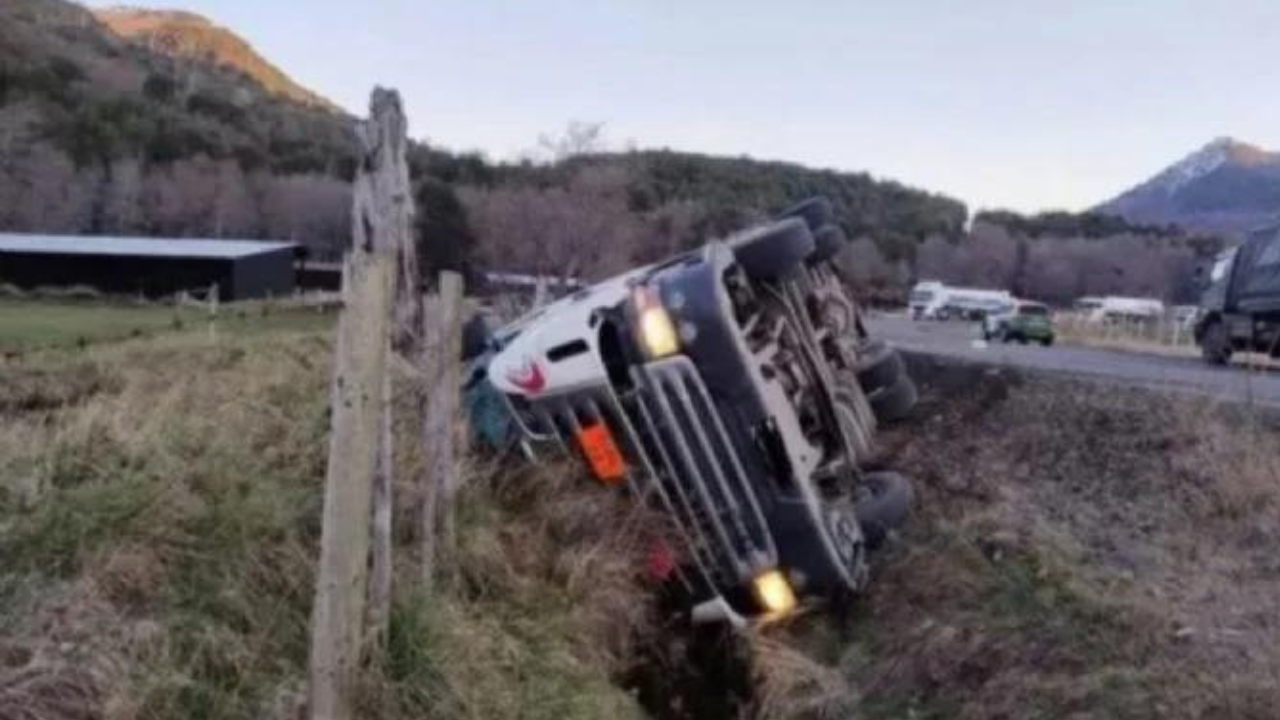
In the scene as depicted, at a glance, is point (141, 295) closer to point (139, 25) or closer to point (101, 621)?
point (101, 621)

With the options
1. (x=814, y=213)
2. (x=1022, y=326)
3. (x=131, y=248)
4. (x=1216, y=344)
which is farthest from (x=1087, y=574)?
(x=131, y=248)

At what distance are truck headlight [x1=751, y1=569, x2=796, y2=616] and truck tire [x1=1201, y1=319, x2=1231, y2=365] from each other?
61.3 ft

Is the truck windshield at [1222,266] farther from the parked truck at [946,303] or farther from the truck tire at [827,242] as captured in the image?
the parked truck at [946,303]

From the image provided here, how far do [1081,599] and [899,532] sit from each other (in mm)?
2381

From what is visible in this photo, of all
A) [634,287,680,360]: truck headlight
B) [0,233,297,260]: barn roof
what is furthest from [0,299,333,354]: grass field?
[634,287,680,360]: truck headlight

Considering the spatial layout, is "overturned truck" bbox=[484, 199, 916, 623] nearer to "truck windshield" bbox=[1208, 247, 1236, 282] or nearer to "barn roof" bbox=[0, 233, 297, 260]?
"truck windshield" bbox=[1208, 247, 1236, 282]

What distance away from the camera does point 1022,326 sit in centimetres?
3694

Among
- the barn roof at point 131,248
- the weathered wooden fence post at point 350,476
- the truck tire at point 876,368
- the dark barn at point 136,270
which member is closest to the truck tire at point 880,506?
the truck tire at point 876,368

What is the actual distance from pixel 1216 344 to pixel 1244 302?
1.47m

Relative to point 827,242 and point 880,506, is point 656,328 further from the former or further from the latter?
point 827,242

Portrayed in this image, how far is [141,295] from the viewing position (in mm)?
53781

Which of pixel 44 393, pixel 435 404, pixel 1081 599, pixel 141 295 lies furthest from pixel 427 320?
pixel 141 295

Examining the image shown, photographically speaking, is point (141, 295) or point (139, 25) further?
point (139, 25)

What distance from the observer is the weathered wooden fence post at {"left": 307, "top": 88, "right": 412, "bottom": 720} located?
4.20 metres
